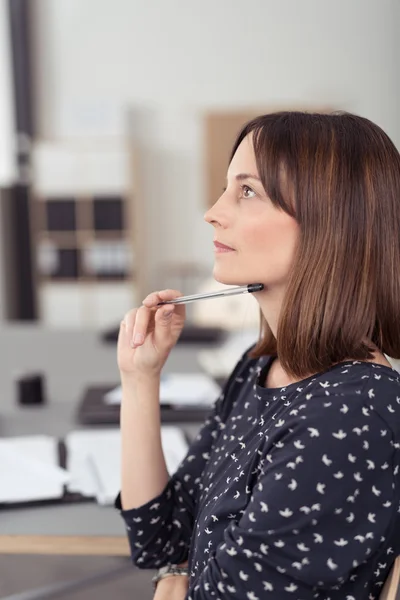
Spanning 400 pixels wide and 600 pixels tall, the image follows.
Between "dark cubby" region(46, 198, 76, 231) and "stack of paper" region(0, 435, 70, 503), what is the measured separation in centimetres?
370

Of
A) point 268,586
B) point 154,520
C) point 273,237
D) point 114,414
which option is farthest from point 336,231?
point 114,414

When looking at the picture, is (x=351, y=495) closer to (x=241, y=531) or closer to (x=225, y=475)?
(x=241, y=531)

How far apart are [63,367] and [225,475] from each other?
1.27 meters

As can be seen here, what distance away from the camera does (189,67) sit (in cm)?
534

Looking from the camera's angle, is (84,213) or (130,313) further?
(84,213)

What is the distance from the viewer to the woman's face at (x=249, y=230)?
995mm

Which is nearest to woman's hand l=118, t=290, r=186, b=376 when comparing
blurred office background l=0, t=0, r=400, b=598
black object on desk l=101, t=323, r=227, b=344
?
black object on desk l=101, t=323, r=227, b=344

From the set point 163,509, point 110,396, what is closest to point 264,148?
point 163,509

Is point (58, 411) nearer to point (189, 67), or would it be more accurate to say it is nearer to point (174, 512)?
point (174, 512)

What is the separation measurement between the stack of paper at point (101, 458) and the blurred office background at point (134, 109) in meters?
3.61

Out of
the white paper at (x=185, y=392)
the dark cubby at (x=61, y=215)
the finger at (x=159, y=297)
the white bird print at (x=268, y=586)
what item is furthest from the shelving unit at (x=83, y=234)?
the white bird print at (x=268, y=586)

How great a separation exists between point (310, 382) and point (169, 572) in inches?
17.5

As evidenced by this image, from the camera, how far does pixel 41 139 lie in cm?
546

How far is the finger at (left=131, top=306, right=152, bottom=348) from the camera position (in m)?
1.23
